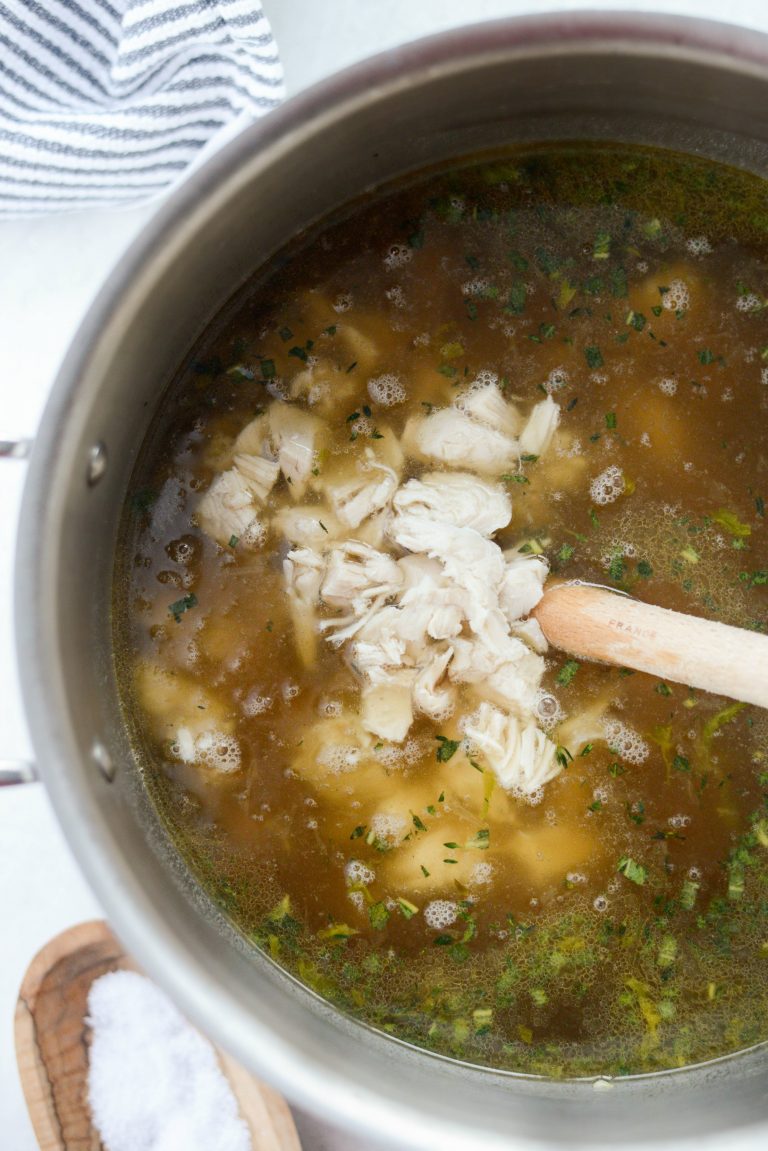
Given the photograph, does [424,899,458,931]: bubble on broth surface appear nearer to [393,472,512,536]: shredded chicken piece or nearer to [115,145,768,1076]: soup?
[115,145,768,1076]: soup

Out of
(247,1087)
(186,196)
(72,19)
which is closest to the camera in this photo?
(186,196)

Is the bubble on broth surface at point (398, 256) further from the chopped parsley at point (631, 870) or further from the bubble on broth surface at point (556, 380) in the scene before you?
the chopped parsley at point (631, 870)

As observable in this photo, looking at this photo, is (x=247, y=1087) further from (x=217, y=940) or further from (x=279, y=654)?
(x=279, y=654)

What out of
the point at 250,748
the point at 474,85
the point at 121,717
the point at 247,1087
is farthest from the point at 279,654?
the point at 474,85

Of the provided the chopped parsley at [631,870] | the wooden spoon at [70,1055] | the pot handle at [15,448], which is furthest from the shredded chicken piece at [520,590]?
the wooden spoon at [70,1055]

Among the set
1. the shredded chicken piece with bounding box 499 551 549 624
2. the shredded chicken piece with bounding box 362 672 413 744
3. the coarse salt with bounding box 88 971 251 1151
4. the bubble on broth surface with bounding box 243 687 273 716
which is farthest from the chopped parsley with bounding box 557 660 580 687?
the coarse salt with bounding box 88 971 251 1151

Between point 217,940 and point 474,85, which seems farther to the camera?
point 217,940
